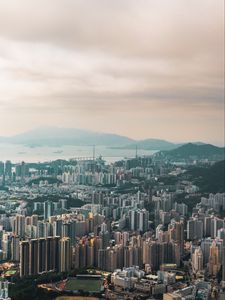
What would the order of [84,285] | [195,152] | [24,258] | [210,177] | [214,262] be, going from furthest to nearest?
[210,177] → [195,152] → [214,262] → [24,258] → [84,285]

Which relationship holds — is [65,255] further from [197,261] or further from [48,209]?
[197,261]

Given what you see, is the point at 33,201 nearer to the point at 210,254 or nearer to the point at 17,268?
the point at 17,268

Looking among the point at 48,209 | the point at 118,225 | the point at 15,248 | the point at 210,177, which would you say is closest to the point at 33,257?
the point at 15,248

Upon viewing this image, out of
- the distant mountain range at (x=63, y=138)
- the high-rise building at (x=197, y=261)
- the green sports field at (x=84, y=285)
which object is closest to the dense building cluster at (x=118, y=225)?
the high-rise building at (x=197, y=261)

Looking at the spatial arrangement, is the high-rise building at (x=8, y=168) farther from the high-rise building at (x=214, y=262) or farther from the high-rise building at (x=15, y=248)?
the high-rise building at (x=214, y=262)

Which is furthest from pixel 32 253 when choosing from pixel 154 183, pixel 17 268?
pixel 154 183

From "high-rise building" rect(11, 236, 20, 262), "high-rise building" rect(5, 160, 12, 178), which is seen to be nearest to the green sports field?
"high-rise building" rect(11, 236, 20, 262)

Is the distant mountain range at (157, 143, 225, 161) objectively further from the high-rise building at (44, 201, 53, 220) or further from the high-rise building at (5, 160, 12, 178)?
the high-rise building at (5, 160, 12, 178)

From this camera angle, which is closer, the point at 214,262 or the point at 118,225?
the point at 214,262
